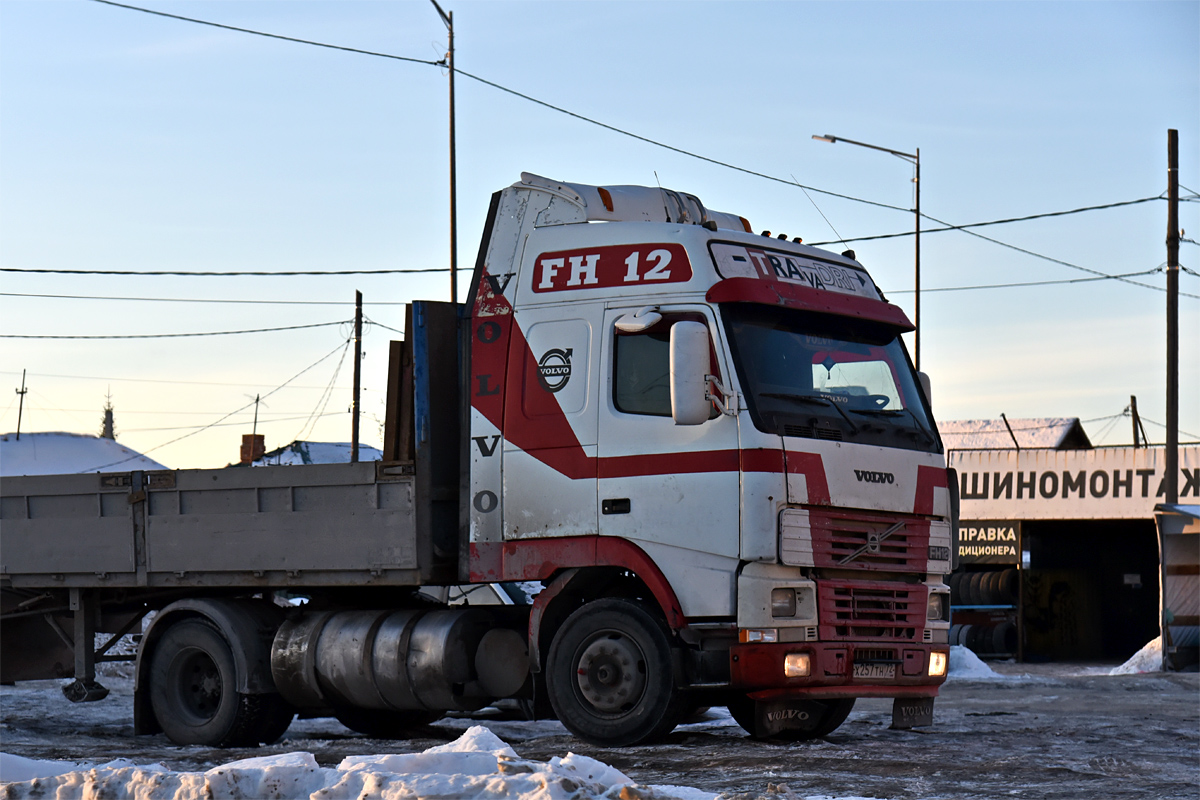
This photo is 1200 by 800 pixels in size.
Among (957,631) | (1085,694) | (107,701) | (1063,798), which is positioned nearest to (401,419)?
(1063,798)

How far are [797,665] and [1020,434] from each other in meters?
32.6

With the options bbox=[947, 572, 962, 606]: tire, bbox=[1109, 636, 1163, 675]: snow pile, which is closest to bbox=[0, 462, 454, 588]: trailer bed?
bbox=[1109, 636, 1163, 675]: snow pile

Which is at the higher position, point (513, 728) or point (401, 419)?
point (401, 419)

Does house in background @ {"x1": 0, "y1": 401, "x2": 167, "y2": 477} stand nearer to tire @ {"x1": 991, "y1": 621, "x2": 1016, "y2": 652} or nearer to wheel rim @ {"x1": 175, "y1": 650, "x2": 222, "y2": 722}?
tire @ {"x1": 991, "y1": 621, "x2": 1016, "y2": 652}

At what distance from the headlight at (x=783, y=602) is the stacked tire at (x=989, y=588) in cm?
2319

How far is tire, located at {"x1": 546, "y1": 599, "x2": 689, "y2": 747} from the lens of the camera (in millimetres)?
9852

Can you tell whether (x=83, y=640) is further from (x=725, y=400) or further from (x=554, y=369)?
(x=725, y=400)

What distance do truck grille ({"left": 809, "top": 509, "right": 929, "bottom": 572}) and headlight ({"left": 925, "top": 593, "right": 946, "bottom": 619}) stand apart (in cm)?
32

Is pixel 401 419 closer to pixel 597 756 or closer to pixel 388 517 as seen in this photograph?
pixel 388 517

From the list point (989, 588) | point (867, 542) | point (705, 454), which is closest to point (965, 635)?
point (989, 588)

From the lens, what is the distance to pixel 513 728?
13.3 m

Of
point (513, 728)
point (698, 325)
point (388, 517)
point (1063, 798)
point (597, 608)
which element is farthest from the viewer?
point (513, 728)

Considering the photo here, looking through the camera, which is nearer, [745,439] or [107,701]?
[745,439]

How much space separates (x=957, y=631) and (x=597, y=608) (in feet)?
73.8
